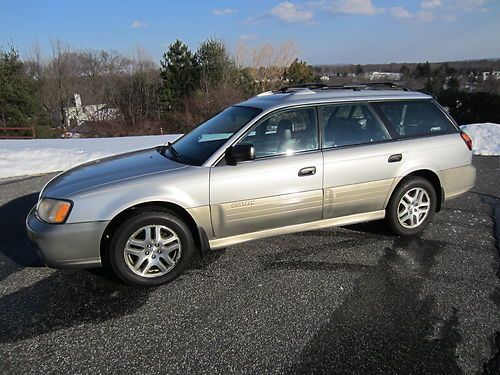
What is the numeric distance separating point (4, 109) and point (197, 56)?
19.6 metres

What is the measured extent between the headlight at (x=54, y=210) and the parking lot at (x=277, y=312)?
2.14 feet

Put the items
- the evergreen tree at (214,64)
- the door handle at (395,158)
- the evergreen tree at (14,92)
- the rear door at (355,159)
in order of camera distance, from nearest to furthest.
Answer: the rear door at (355,159), the door handle at (395,158), the evergreen tree at (14,92), the evergreen tree at (214,64)

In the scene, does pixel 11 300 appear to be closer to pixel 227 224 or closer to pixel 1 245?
pixel 1 245

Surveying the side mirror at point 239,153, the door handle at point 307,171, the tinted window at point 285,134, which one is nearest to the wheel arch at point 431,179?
the door handle at point 307,171

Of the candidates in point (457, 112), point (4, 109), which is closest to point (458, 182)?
point (4, 109)

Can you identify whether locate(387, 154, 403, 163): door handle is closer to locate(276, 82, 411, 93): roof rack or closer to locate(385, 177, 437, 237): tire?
locate(385, 177, 437, 237): tire

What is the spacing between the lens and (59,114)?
49.2m

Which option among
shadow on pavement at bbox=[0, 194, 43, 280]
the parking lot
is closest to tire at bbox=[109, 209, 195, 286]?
the parking lot

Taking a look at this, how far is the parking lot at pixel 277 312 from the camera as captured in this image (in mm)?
2402

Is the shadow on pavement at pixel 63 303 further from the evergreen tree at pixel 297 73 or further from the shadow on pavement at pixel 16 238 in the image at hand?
the evergreen tree at pixel 297 73

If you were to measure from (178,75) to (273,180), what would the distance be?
40327mm

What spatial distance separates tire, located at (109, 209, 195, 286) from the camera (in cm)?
316

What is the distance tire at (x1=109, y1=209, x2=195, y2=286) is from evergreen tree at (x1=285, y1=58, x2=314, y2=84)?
1944 inches

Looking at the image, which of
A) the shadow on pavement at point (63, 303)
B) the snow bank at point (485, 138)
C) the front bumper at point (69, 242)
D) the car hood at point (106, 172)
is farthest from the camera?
the snow bank at point (485, 138)
